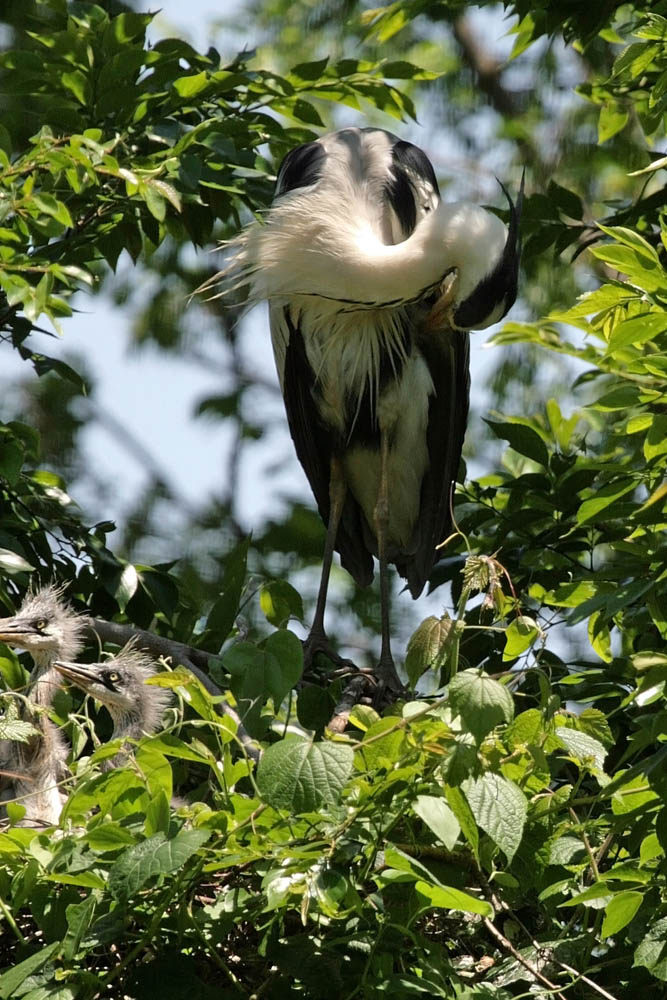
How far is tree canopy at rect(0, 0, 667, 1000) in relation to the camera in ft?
6.13

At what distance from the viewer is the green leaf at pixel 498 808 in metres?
1.82

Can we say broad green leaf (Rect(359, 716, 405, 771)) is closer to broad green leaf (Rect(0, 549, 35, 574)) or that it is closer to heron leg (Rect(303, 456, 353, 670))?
broad green leaf (Rect(0, 549, 35, 574))

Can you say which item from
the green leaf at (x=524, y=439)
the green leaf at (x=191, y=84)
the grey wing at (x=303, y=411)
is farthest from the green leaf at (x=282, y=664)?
the grey wing at (x=303, y=411)

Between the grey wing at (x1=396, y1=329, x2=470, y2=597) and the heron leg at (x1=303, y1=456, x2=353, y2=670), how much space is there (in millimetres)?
273

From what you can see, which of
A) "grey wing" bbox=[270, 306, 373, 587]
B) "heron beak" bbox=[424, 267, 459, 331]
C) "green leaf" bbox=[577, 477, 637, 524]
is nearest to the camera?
"green leaf" bbox=[577, 477, 637, 524]

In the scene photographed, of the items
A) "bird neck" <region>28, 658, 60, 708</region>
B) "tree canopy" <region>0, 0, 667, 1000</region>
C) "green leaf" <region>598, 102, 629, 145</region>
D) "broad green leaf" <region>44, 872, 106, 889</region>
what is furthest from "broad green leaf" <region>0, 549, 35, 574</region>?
"green leaf" <region>598, 102, 629, 145</region>

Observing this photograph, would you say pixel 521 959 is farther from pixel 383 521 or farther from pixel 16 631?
pixel 383 521

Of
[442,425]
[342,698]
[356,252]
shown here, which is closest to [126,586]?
[342,698]

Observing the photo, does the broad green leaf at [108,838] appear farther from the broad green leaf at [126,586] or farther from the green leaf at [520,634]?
the broad green leaf at [126,586]

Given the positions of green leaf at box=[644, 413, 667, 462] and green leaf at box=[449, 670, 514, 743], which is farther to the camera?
green leaf at box=[644, 413, 667, 462]

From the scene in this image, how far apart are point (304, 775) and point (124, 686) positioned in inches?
48.6

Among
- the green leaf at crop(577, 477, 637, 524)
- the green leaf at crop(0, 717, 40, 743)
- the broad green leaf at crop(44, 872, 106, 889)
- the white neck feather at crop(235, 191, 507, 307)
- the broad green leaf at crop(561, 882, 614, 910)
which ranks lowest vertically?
the broad green leaf at crop(561, 882, 614, 910)

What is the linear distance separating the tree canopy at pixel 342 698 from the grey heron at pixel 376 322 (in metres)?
0.18

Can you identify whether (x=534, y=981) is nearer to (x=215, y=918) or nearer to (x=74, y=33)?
(x=215, y=918)
